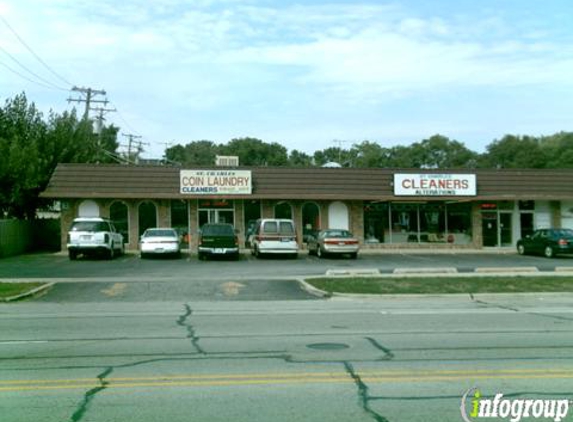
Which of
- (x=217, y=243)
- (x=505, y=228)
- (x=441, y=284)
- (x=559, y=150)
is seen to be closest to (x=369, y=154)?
(x=559, y=150)

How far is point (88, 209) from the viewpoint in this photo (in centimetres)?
3506

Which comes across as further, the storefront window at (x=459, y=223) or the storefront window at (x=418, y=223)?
the storefront window at (x=459, y=223)

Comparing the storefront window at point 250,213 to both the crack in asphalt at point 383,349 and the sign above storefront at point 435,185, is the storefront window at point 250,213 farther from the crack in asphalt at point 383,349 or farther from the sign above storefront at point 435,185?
the crack in asphalt at point 383,349

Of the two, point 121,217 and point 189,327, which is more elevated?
point 121,217

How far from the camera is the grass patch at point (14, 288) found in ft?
55.4

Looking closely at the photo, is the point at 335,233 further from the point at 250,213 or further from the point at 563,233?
the point at 563,233

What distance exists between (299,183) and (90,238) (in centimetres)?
1232

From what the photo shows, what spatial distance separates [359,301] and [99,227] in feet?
54.9

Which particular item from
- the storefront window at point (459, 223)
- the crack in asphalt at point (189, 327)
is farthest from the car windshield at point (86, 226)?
the storefront window at point (459, 223)

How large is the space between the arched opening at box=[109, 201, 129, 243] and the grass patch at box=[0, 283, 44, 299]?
54.2 ft

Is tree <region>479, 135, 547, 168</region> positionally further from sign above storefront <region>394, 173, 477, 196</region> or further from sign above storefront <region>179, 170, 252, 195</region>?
sign above storefront <region>179, 170, 252, 195</region>

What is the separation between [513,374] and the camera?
7.49 meters

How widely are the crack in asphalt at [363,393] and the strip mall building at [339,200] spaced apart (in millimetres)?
27385

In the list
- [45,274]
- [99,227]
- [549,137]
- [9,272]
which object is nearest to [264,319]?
[45,274]
